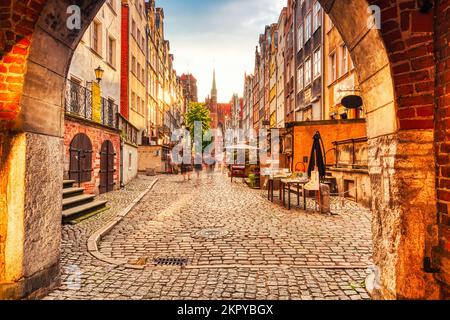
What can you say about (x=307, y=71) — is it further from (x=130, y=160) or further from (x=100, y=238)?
(x=100, y=238)

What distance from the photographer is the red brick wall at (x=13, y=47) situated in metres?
3.38

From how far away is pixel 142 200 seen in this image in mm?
13000

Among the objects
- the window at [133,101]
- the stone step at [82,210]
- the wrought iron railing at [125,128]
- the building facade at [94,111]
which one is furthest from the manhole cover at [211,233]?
the window at [133,101]

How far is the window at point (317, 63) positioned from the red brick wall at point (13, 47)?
20.8m

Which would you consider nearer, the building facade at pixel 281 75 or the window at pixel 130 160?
the window at pixel 130 160

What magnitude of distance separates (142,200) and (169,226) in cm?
536

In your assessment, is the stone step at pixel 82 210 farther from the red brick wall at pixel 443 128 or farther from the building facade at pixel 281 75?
the building facade at pixel 281 75

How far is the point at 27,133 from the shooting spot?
353 cm

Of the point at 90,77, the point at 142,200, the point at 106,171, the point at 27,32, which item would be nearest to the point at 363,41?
the point at 27,32

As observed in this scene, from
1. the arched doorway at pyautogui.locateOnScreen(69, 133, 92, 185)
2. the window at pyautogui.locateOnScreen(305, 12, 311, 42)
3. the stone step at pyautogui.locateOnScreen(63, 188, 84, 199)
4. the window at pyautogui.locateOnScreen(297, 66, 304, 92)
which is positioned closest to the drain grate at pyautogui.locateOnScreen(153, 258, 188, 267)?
the stone step at pyautogui.locateOnScreen(63, 188, 84, 199)

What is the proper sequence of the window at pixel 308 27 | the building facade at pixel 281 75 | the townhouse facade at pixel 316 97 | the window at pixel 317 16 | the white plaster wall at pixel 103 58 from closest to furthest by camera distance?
the townhouse facade at pixel 316 97, the white plaster wall at pixel 103 58, the window at pixel 317 16, the window at pixel 308 27, the building facade at pixel 281 75

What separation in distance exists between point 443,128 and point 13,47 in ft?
14.4

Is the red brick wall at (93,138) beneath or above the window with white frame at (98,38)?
beneath

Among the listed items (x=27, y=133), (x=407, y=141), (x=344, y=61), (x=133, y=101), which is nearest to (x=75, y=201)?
(x=27, y=133)
